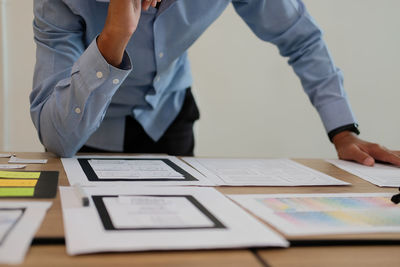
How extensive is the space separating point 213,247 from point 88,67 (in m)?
0.51

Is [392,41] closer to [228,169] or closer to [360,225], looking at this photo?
[228,169]

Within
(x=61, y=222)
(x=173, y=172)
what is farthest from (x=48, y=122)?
(x=61, y=222)

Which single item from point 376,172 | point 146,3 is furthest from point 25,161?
point 376,172

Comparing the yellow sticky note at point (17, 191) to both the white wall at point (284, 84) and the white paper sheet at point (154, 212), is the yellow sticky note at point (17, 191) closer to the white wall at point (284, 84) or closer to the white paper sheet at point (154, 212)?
the white paper sheet at point (154, 212)

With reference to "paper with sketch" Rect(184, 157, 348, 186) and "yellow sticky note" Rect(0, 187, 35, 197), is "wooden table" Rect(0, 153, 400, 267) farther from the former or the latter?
"paper with sketch" Rect(184, 157, 348, 186)

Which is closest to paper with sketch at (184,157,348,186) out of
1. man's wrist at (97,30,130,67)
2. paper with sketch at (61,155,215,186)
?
paper with sketch at (61,155,215,186)

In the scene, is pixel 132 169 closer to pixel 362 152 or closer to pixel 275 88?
pixel 362 152

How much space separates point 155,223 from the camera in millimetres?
561

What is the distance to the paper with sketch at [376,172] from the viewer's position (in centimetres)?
93

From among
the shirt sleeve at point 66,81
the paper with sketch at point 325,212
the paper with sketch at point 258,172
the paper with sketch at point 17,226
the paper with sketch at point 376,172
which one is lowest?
the paper with sketch at point 376,172

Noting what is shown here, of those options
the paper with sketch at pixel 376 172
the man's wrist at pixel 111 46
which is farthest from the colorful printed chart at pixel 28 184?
the paper with sketch at pixel 376 172

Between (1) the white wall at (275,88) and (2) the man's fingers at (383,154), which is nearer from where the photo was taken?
(2) the man's fingers at (383,154)

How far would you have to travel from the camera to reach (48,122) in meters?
1.00

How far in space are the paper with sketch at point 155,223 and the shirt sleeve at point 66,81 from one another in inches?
10.2
